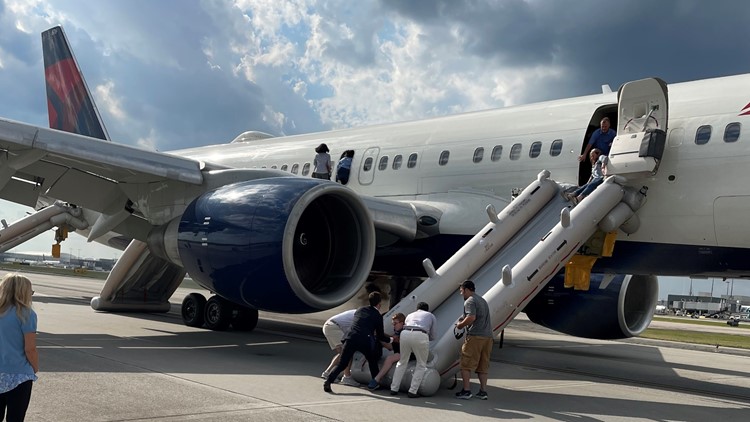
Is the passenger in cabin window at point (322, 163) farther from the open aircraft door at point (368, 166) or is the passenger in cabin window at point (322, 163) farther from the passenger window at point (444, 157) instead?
the passenger window at point (444, 157)

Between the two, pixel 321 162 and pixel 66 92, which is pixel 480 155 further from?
pixel 66 92

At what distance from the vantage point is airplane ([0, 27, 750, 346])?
28.5ft

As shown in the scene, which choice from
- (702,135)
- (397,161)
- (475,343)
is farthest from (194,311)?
(702,135)

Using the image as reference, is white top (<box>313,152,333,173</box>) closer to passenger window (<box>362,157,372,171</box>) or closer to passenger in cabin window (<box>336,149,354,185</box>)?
passenger in cabin window (<box>336,149,354,185</box>)

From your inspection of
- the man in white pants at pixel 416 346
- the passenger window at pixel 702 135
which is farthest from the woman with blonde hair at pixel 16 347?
the passenger window at pixel 702 135

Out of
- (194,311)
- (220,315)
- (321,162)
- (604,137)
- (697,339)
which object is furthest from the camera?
(697,339)

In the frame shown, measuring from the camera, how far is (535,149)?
1055 cm

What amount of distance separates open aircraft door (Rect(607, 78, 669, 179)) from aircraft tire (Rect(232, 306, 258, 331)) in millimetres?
7221

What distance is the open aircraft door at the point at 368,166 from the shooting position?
42.6 feet

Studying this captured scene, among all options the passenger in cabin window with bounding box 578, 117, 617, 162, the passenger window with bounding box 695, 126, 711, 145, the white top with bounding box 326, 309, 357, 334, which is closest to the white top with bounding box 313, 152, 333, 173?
the passenger in cabin window with bounding box 578, 117, 617, 162

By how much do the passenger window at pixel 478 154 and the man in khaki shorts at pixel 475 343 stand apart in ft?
14.0

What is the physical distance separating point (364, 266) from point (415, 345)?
8.68 feet

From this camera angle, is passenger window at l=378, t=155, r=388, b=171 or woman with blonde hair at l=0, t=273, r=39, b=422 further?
passenger window at l=378, t=155, r=388, b=171

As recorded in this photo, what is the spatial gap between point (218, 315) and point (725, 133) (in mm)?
8879
